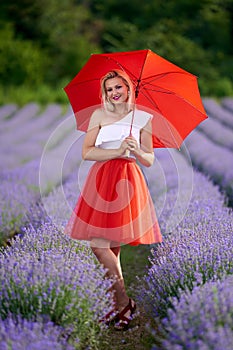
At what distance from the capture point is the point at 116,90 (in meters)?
2.95

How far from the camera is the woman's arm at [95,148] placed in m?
2.86

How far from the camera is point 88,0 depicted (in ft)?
92.7

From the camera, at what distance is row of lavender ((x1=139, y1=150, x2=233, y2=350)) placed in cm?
203

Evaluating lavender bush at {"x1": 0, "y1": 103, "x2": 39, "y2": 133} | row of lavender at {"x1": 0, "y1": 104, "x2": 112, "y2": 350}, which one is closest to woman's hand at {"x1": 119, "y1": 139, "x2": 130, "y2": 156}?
row of lavender at {"x1": 0, "y1": 104, "x2": 112, "y2": 350}

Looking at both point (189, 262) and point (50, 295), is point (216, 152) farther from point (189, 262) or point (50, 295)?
point (50, 295)

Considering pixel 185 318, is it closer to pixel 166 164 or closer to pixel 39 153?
pixel 166 164

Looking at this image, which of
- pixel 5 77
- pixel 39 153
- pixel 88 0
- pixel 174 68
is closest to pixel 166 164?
pixel 39 153

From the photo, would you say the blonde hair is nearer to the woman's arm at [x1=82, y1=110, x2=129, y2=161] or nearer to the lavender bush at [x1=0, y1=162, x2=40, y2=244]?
the woman's arm at [x1=82, y1=110, x2=129, y2=161]

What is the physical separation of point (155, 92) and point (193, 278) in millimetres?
1111

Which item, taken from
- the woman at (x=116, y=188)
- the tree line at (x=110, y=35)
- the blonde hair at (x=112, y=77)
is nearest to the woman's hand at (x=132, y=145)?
the woman at (x=116, y=188)

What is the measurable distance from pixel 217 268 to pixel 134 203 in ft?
1.82

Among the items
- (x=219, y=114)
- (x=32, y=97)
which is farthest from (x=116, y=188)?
(x=32, y=97)

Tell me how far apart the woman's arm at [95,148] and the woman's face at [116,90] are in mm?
121

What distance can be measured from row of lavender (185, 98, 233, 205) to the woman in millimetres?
2545
